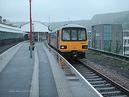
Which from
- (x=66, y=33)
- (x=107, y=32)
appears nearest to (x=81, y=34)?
(x=66, y=33)

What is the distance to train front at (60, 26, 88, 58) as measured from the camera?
82.5 feet

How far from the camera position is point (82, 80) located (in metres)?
12.7

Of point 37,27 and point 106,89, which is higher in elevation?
point 37,27

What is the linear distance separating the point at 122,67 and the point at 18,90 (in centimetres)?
1011

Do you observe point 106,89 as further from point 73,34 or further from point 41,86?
point 73,34

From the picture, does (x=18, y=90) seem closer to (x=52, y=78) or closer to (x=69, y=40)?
(x=52, y=78)

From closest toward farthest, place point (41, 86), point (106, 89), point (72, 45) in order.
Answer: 1. point (41, 86)
2. point (106, 89)
3. point (72, 45)

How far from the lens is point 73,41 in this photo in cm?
2525

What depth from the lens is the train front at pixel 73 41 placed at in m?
25.2

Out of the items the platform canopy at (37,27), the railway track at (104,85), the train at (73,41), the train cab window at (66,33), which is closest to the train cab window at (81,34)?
the train at (73,41)

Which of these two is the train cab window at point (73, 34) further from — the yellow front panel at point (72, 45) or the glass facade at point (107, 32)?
the glass facade at point (107, 32)

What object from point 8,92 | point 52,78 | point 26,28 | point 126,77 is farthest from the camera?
point 26,28

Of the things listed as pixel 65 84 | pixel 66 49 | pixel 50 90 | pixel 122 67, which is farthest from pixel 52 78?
pixel 66 49

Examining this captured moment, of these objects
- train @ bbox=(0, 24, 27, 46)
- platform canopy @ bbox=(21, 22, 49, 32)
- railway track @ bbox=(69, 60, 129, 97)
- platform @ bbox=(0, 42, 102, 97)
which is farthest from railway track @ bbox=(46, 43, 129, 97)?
platform canopy @ bbox=(21, 22, 49, 32)
